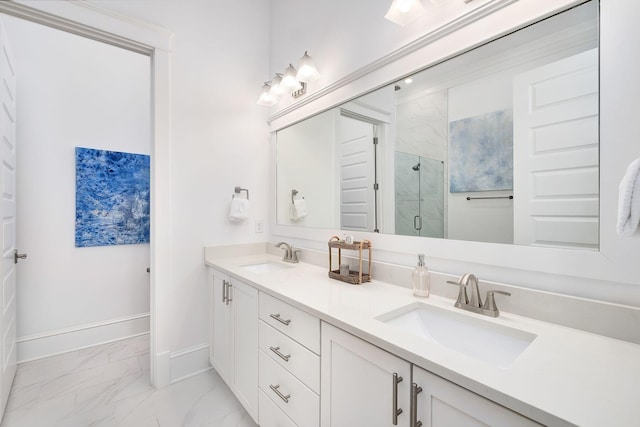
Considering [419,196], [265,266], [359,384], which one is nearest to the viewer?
[359,384]

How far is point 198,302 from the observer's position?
2068mm

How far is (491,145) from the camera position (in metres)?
1.14

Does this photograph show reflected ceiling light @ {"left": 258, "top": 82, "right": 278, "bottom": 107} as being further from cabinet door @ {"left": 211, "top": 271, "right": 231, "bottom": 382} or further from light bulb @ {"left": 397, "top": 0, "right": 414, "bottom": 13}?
cabinet door @ {"left": 211, "top": 271, "right": 231, "bottom": 382}

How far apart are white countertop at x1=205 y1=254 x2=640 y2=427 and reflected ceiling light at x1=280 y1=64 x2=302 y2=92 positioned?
1.51 meters

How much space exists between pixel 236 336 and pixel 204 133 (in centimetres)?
141

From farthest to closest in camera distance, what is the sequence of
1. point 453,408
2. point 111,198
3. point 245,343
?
point 111,198
point 245,343
point 453,408

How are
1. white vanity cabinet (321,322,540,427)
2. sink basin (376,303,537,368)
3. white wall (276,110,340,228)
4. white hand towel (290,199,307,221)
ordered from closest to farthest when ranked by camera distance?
white vanity cabinet (321,322,540,427), sink basin (376,303,537,368), white wall (276,110,340,228), white hand towel (290,199,307,221)

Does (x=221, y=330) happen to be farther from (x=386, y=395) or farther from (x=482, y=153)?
(x=482, y=153)

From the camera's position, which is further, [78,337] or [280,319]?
[78,337]

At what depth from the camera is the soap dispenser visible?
122cm

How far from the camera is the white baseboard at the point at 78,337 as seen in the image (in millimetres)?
2221

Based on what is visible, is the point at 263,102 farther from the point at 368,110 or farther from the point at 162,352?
the point at 162,352

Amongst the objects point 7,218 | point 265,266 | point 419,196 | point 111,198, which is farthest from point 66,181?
point 419,196

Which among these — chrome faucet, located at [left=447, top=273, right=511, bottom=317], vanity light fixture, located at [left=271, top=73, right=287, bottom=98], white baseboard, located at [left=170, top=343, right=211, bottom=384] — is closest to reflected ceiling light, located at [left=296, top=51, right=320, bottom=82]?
vanity light fixture, located at [left=271, top=73, right=287, bottom=98]
